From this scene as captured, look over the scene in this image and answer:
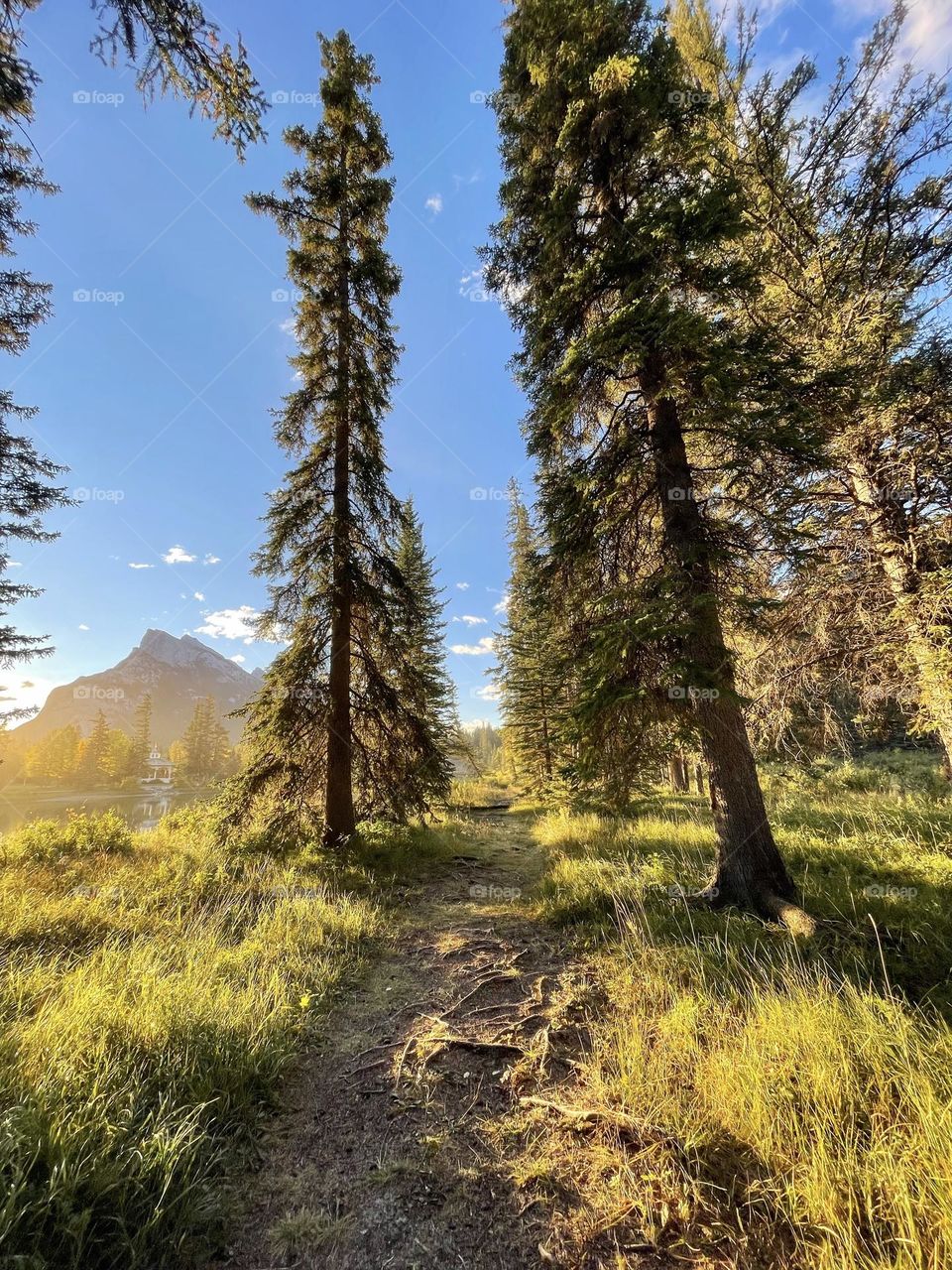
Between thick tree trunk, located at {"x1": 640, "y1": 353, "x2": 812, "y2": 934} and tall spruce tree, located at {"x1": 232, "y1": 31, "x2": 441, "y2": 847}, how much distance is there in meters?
6.14

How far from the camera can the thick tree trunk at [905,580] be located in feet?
21.0

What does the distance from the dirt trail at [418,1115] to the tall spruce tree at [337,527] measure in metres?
4.57

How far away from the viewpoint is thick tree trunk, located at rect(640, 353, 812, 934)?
18.1 feet

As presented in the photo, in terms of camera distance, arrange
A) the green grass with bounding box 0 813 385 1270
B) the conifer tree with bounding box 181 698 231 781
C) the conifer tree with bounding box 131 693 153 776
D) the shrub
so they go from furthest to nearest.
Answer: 1. the conifer tree with bounding box 131 693 153 776
2. the conifer tree with bounding box 181 698 231 781
3. the shrub
4. the green grass with bounding box 0 813 385 1270

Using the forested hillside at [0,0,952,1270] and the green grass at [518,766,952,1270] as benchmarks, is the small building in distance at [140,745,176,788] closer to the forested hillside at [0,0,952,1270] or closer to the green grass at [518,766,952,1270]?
the forested hillside at [0,0,952,1270]

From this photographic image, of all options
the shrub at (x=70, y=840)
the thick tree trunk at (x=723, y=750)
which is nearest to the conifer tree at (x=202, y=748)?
the shrub at (x=70, y=840)

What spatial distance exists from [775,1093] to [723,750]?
3658mm

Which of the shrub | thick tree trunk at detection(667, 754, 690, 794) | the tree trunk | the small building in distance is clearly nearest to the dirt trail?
the tree trunk

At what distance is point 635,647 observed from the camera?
6.07 meters

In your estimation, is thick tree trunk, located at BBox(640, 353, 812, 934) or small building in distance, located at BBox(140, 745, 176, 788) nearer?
thick tree trunk, located at BBox(640, 353, 812, 934)

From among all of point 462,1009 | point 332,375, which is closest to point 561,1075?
point 462,1009

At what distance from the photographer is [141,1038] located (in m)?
3.24

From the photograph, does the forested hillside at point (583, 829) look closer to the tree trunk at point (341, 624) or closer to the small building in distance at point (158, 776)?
the tree trunk at point (341, 624)

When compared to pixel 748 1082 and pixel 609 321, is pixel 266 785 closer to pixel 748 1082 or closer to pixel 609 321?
pixel 748 1082
